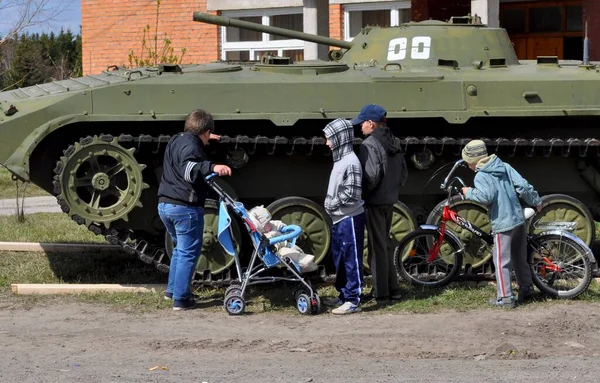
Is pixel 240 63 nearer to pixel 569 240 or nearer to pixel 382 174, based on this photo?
pixel 382 174

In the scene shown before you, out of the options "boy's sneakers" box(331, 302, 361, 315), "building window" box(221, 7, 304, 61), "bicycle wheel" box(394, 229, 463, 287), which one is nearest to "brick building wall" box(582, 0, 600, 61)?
"building window" box(221, 7, 304, 61)

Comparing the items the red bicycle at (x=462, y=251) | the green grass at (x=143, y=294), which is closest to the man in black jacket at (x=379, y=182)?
the green grass at (x=143, y=294)

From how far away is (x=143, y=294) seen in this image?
10.3 m

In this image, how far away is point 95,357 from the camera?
7.94 meters

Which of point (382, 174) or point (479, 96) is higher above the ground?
point (479, 96)

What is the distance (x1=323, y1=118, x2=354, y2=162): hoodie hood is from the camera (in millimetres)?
9375

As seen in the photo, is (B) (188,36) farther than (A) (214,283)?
Yes

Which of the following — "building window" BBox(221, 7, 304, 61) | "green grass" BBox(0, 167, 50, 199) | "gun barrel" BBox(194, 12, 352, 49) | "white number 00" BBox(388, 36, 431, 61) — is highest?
"building window" BBox(221, 7, 304, 61)

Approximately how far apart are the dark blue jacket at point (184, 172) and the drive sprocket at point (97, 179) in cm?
A: 62

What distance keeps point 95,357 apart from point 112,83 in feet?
10.3

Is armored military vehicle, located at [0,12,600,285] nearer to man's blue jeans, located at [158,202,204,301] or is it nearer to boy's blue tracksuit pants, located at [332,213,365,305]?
man's blue jeans, located at [158,202,204,301]

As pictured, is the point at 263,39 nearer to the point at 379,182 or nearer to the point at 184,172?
the point at 379,182

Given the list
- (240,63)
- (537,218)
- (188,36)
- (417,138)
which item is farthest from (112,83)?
(188,36)

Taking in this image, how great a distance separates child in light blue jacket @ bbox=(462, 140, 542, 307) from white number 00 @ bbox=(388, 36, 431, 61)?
7.48 ft
